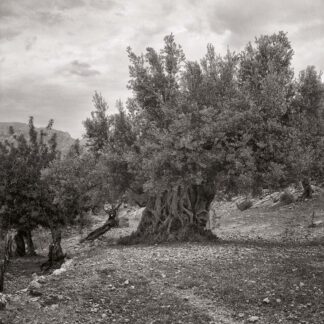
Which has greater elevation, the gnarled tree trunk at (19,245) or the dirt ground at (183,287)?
the gnarled tree trunk at (19,245)

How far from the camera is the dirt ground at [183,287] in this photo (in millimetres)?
13492

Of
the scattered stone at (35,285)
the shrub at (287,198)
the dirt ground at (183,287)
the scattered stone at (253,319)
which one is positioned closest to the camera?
the scattered stone at (253,319)

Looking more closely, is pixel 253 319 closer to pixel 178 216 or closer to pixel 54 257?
pixel 178 216

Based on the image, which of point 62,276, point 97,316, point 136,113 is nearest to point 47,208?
point 136,113

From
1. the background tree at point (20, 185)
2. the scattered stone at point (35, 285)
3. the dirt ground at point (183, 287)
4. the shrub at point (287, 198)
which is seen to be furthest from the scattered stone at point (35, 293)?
the shrub at point (287, 198)

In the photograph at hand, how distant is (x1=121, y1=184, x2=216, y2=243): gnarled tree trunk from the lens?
90.8 ft

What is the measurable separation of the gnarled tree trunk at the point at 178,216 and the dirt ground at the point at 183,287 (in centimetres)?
219

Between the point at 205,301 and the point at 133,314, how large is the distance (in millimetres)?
2684

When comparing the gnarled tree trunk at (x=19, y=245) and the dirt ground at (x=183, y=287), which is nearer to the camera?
the dirt ground at (x=183, y=287)

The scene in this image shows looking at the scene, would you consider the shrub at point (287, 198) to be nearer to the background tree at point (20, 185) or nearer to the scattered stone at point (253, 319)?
the background tree at point (20, 185)

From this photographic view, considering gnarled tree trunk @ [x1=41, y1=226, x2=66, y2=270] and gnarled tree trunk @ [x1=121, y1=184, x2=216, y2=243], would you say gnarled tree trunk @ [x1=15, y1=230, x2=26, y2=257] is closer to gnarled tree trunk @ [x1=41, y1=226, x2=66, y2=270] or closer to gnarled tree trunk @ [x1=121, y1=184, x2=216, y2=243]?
gnarled tree trunk @ [x1=41, y1=226, x2=66, y2=270]

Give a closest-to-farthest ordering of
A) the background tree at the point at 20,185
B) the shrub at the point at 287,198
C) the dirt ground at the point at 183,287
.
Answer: the dirt ground at the point at 183,287
the background tree at the point at 20,185
the shrub at the point at 287,198

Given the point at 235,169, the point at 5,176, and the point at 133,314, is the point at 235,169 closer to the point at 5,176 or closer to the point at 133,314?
the point at 133,314

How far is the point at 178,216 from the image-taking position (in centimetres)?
2803
